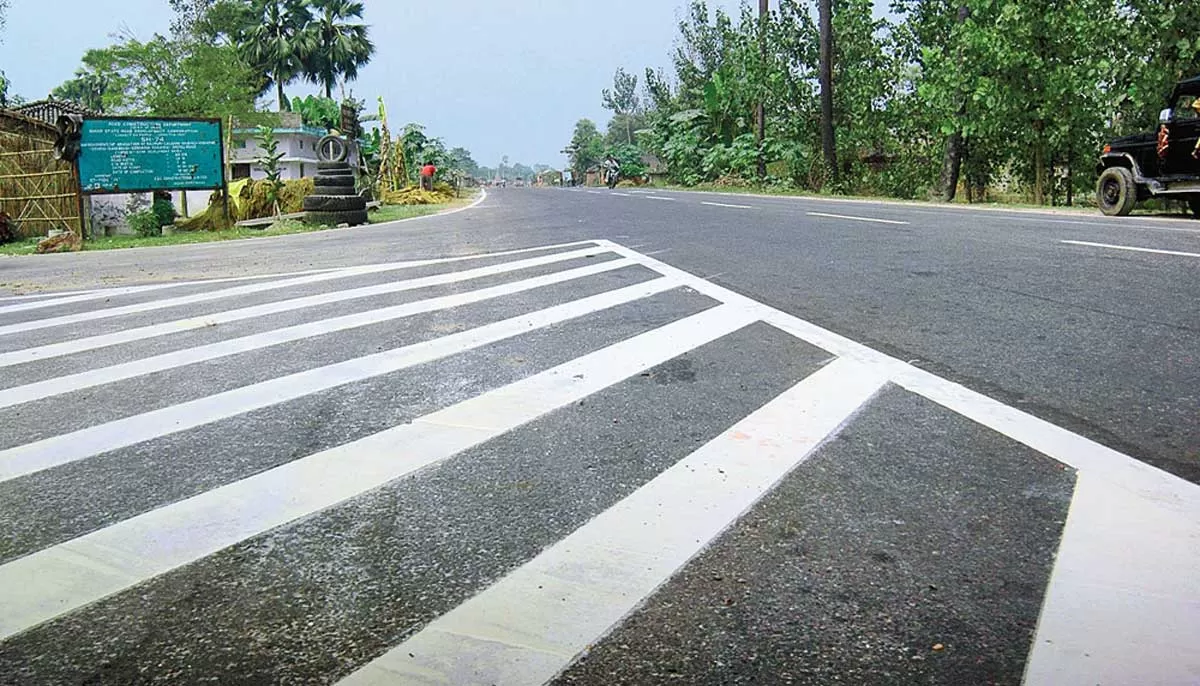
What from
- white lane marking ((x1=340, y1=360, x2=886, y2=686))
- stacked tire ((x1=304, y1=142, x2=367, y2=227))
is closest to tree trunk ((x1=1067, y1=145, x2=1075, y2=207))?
stacked tire ((x1=304, y1=142, x2=367, y2=227))

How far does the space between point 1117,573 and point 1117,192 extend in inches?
522

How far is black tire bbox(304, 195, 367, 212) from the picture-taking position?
49.2 feet

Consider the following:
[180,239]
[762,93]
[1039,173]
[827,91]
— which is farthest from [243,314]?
[762,93]

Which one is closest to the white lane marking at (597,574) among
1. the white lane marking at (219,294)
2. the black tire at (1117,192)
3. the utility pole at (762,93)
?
the white lane marking at (219,294)

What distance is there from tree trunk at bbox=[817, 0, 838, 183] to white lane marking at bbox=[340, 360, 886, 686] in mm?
25696

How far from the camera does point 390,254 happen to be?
8805mm

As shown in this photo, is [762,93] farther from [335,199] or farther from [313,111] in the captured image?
[313,111]

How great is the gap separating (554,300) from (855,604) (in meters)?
3.91

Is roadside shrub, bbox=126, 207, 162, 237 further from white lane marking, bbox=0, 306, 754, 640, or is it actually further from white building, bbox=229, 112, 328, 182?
white building, bbox=229, 112, 328, 182

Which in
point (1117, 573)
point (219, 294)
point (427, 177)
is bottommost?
point (1117, 573)

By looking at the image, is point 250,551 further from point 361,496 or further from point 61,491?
point 61,491

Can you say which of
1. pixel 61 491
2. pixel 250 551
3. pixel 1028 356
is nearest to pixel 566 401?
pixel 250 551

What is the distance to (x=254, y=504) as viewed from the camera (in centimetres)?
229

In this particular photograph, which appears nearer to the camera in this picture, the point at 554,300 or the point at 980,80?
the point at 554,300
